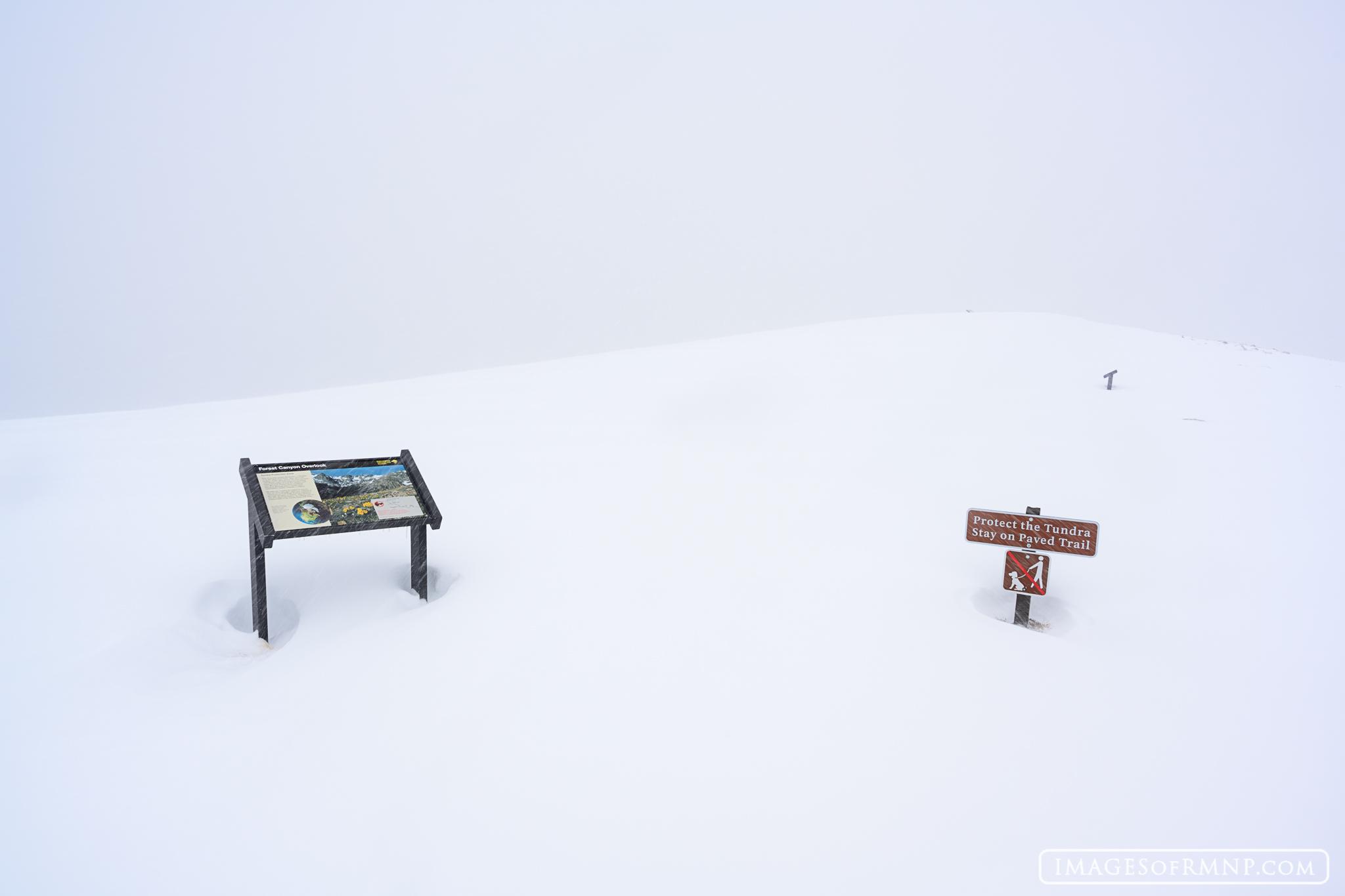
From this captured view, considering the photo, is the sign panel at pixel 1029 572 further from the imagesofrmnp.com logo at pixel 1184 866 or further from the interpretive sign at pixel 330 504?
the interpretive sign at pixel 330 504

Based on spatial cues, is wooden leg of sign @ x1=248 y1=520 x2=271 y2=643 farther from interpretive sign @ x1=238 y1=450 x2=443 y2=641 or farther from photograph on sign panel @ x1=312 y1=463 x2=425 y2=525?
photograph on sign panel @ x1=312 y1=463 x2=425 y2=525

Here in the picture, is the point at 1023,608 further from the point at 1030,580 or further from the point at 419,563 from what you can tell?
the point at 419,563

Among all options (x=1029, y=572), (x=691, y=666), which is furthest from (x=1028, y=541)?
(x=691, y=666)

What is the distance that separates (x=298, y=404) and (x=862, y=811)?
12.4 metres

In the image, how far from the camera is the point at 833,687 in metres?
4.76

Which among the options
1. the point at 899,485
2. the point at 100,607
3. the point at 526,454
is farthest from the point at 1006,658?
the point at 100,607

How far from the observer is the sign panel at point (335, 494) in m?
5.48

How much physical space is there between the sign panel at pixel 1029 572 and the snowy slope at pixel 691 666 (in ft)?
1.05

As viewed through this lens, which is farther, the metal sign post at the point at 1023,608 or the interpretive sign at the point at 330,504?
the metal sign post at the point at 1023,608

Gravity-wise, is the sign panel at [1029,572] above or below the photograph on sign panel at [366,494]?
below

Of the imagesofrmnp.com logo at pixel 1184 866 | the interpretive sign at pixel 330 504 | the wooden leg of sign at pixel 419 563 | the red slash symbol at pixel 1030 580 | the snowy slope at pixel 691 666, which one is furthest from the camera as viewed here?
the wooden leg of sign at pixel 419 563

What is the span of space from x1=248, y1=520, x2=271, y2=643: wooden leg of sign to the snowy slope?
0.19m

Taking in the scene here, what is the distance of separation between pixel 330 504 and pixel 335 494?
141mm

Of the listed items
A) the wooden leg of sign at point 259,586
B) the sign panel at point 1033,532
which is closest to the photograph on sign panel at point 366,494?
the wooden leg of sign at point 259,586
